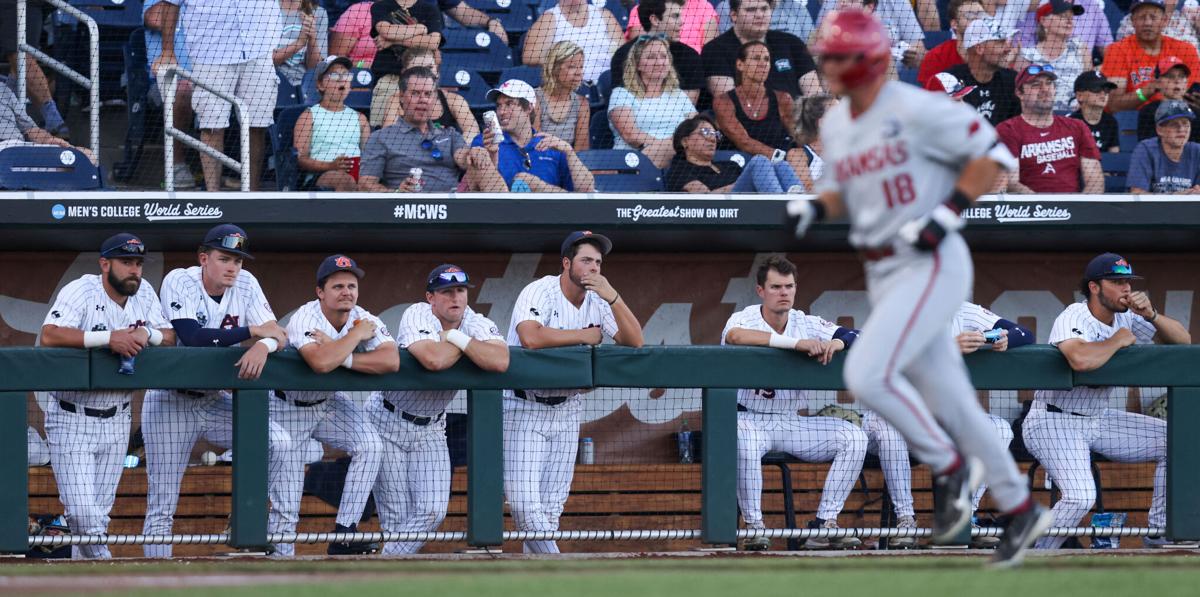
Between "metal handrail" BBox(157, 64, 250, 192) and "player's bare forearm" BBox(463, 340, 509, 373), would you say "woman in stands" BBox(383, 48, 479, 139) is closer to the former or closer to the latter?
"metal handrail" BBox(157, 64, 250, 192)

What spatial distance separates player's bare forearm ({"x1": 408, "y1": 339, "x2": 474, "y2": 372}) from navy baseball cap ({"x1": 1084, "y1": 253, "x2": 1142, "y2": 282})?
3280 millimetres

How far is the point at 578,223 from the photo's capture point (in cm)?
787

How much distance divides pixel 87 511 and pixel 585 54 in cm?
425

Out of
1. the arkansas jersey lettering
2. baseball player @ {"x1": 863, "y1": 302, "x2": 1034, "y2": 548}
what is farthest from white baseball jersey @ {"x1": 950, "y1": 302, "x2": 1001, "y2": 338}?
the arkansas jersey lettering

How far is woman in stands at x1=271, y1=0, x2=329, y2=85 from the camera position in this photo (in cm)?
889

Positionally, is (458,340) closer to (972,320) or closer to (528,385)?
(528,385)

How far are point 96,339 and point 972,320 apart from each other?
4253 millimetres

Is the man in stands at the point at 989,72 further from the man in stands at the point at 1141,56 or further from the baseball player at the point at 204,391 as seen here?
the baseball player at the point at 204,391

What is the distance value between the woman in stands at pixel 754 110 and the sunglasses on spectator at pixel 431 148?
174 centimetres

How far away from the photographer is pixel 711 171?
329 inches

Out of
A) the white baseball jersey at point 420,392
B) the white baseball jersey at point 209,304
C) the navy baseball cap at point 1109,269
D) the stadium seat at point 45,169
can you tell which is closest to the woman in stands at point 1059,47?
the navy baseball cap at point 1109,269

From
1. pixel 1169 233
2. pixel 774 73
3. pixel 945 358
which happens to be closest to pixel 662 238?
pixel 774 73

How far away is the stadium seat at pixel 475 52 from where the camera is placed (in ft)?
30.8

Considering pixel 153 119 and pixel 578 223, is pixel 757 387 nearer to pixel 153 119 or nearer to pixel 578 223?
pixel 578 223
